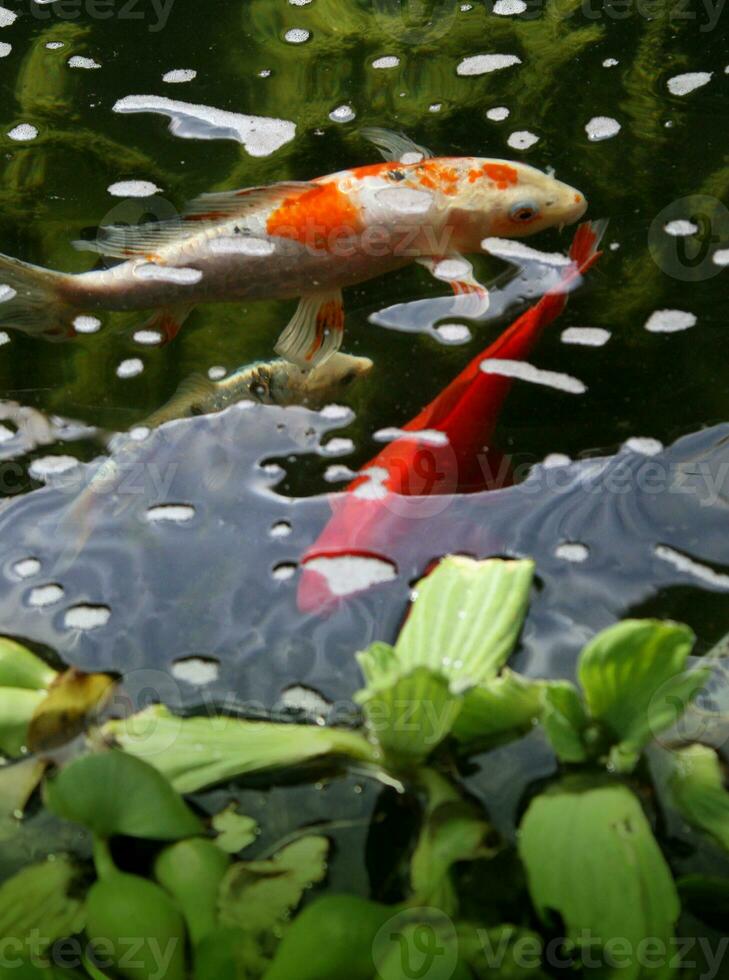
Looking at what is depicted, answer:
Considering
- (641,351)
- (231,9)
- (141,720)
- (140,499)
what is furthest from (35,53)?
(141,720)

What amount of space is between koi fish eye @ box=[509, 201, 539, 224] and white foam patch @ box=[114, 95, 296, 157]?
36 centimetres

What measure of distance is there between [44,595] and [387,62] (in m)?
0.96

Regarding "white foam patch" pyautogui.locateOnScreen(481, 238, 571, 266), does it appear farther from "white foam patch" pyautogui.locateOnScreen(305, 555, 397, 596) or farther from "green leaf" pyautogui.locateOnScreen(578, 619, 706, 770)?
"green leaf" pyautogui.locateOnScreen(578, 619, 706, 770)

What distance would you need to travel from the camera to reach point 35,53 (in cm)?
158

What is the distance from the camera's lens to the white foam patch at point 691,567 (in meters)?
0.92

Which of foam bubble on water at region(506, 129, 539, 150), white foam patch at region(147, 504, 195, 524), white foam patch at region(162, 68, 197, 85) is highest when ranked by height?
white foam patch at region(162, 68, 197, 85)

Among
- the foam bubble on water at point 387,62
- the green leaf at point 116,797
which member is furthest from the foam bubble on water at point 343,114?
the green leaf at point 116,797

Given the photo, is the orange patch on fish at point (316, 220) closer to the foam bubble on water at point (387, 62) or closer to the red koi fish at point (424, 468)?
the red koi fish at point (424, 468)

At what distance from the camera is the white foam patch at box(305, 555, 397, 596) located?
3.03 ft

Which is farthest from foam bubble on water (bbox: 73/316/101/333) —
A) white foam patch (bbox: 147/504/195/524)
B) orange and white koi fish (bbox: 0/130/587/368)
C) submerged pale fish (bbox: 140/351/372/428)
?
white foam patch (bbox: 147/504/195/524)

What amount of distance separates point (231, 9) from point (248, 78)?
195mm

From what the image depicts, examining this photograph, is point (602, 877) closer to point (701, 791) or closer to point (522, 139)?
point (701, 791)

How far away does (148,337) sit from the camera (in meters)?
1.18

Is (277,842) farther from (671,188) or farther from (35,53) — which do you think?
(35,53)
